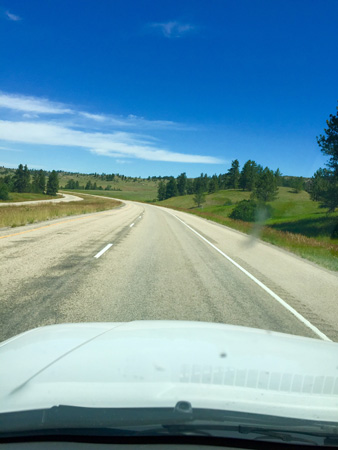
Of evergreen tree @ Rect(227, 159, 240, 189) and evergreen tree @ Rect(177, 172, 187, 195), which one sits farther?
evergreen tree @ Rect(177, 172, 187, 195)

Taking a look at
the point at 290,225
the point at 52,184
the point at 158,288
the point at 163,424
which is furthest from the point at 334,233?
the point at 52,184

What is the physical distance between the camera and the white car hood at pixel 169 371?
2.14 m

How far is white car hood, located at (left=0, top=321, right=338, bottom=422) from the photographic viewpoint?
7.01 ft

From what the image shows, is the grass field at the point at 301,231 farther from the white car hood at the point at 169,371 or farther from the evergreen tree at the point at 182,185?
the evergreen tree at the point at 182,185

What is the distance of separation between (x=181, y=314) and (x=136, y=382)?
126 inches

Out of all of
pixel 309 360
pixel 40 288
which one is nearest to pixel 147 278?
pixel 40 288

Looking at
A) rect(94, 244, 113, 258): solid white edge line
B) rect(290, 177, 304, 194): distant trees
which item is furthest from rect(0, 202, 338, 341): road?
rect(290, 177, 304, 194): distant trees

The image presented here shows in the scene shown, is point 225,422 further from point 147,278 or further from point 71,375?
point 147,278

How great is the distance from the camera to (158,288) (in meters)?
7.11

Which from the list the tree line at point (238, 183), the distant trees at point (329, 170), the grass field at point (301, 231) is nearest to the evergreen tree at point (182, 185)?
the tree line at point (238, 183)

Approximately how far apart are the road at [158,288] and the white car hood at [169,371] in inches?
63.3

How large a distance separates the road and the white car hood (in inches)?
63.3

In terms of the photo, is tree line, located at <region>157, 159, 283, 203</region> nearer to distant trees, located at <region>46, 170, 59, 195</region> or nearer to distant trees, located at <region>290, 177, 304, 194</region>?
distant trees, located at <region>290, 177, 304, 194</region>

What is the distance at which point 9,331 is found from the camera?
171 inches
